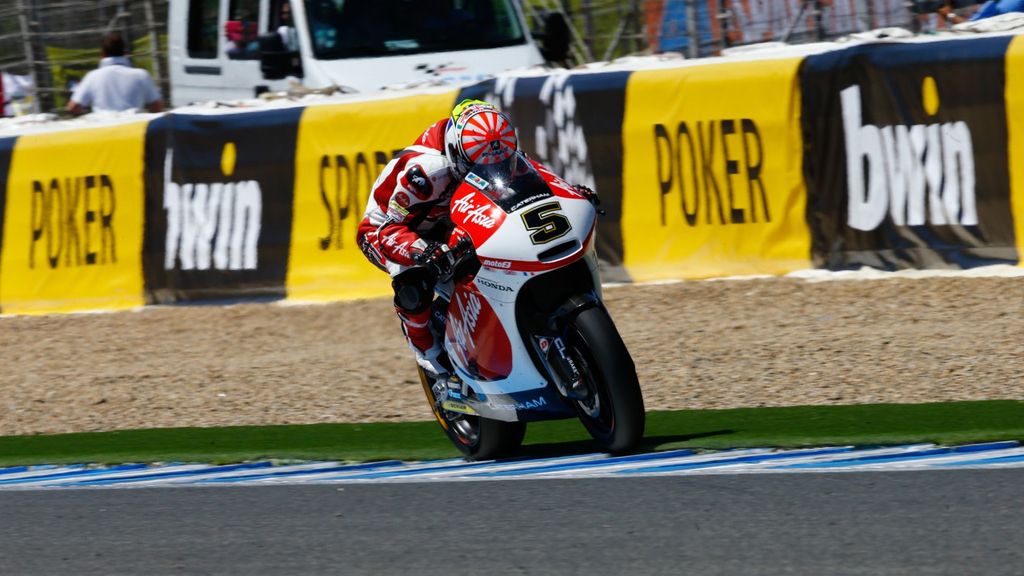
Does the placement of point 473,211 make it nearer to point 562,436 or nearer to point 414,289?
point 414,289

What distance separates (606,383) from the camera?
244 inches

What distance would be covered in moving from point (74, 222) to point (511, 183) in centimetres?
810

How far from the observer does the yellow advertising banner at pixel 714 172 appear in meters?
10.7

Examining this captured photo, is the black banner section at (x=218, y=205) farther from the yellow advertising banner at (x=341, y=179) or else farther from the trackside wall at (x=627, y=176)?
the yellow advertising banner at (x=341, y=179)

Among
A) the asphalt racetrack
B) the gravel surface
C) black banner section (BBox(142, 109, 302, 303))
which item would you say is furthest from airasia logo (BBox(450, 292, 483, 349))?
black banner section (BBox(142, 109, 302, 303))

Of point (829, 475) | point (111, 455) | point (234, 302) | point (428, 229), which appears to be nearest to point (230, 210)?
point (234, 302)

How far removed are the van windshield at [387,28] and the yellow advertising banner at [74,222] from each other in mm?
1667

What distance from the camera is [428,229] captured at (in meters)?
7.08

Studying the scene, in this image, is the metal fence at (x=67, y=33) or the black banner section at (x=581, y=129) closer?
the black banner section at (x=581, y=129)

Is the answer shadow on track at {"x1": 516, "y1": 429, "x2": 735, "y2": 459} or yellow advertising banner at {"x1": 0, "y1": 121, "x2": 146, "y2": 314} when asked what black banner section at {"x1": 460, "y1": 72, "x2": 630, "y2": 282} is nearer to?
yellow advertising banner at {"x1": 0, "y1": 121, "x2": 146, "y2": 314}

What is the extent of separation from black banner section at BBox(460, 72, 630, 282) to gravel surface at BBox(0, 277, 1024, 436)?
504 millimetres

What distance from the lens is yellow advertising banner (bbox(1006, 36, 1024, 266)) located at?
976cm

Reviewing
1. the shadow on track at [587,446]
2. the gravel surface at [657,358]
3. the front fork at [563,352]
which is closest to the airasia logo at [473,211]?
the front fork at [563,352]

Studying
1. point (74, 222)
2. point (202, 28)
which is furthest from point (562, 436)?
point (202, 28)
